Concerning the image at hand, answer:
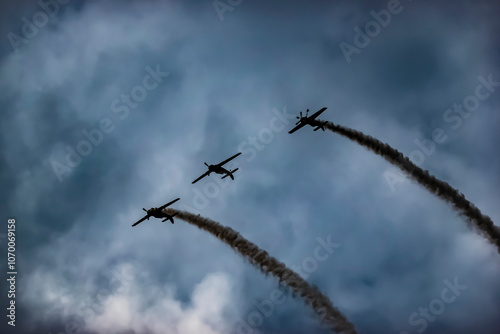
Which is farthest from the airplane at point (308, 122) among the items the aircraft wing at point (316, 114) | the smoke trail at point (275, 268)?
the smoke trail at point (275, 268)

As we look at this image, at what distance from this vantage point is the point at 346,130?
103250 mm

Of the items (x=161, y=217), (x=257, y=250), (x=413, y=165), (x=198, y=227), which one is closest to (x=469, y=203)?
(x=413, y=165)

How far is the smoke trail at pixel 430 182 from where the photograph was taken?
9438cm

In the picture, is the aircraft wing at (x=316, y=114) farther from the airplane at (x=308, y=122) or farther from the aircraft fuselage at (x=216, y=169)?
the aircraft fuselage at (x=216, y=169)

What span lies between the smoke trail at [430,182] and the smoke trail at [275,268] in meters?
30.9

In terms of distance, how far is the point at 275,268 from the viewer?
96.0 m

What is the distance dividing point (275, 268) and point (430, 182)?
124ft

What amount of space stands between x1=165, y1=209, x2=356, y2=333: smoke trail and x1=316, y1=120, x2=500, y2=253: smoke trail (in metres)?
30.9

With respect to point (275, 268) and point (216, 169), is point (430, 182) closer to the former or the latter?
point (275, 268)

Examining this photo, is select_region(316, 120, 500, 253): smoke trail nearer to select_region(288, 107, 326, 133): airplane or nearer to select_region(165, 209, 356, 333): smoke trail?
select_region(288, 107, 326, 133): airplane

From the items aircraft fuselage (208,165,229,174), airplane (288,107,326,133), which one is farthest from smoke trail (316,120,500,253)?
aircraft fuselage (208,165,229,174)

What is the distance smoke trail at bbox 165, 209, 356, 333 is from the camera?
90.6m

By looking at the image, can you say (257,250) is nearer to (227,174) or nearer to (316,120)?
(227,174)

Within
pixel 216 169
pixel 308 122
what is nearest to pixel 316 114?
pixel 308 122
